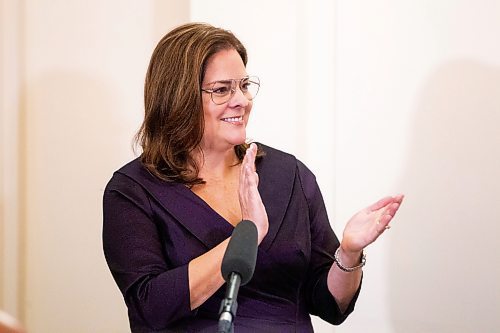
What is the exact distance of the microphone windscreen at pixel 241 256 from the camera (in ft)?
4.08

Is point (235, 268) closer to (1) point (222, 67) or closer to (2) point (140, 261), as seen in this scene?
(2) point (140, 261)

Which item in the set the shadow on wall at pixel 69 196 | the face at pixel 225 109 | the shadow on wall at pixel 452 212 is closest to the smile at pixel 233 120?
the face at pixel 225 109

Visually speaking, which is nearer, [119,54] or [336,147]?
[336,147]

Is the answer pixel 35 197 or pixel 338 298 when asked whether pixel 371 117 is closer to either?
pixel 338 298

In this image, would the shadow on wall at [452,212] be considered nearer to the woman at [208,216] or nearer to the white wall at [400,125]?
the white wall at [400,125]

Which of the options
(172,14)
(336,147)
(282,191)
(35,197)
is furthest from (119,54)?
(282,191)

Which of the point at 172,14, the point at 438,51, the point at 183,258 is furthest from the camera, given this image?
the point at 172,14

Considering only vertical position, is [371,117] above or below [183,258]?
above

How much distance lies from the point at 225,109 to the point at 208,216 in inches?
10.4

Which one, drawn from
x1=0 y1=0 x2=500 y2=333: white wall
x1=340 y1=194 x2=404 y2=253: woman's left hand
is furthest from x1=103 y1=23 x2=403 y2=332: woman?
x1=0 y1=0 x2=500 y2=333: white wall

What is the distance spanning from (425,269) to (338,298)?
702 millimetres

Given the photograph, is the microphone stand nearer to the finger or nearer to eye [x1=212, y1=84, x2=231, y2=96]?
the finger

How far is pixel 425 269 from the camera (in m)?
2.69

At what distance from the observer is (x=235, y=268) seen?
1.24 meters
